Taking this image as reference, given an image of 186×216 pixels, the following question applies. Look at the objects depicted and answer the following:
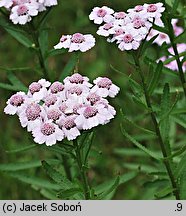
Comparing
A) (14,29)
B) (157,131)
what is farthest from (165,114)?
(14,29)

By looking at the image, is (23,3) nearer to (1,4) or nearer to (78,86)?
(1,4)

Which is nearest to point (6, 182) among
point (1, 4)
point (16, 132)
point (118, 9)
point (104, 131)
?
point (16, 132)

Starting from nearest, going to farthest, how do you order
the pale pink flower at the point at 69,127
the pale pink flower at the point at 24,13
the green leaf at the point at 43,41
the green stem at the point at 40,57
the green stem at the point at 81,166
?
the pale pink flower at the point at 69,127 → the green stem at the point at 81,166 → the pale pink flower at the point at 24,13 → the green stem at the point at 40,57 → the green leaf at the point at 43,41

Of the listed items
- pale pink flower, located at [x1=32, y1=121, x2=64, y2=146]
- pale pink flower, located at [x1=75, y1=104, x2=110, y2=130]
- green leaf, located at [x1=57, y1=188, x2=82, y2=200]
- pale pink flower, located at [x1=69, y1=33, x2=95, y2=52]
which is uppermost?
pale pink flower, located at [x1=69, y1=33, x2=95, y2=52]

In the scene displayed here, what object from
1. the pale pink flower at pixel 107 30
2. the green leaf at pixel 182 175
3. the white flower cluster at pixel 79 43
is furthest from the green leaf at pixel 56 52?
the green leaf at pixel 182 175

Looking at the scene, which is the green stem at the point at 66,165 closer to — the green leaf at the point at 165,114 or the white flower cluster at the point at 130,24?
the green leaf at the point at 165,114

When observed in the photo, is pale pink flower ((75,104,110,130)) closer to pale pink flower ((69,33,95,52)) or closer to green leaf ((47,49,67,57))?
pale pink flower ((69,33,95,52))

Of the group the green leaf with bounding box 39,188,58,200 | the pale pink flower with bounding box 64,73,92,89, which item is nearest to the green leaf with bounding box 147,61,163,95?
the pale pink flower with bounding box 64,73,92,89
